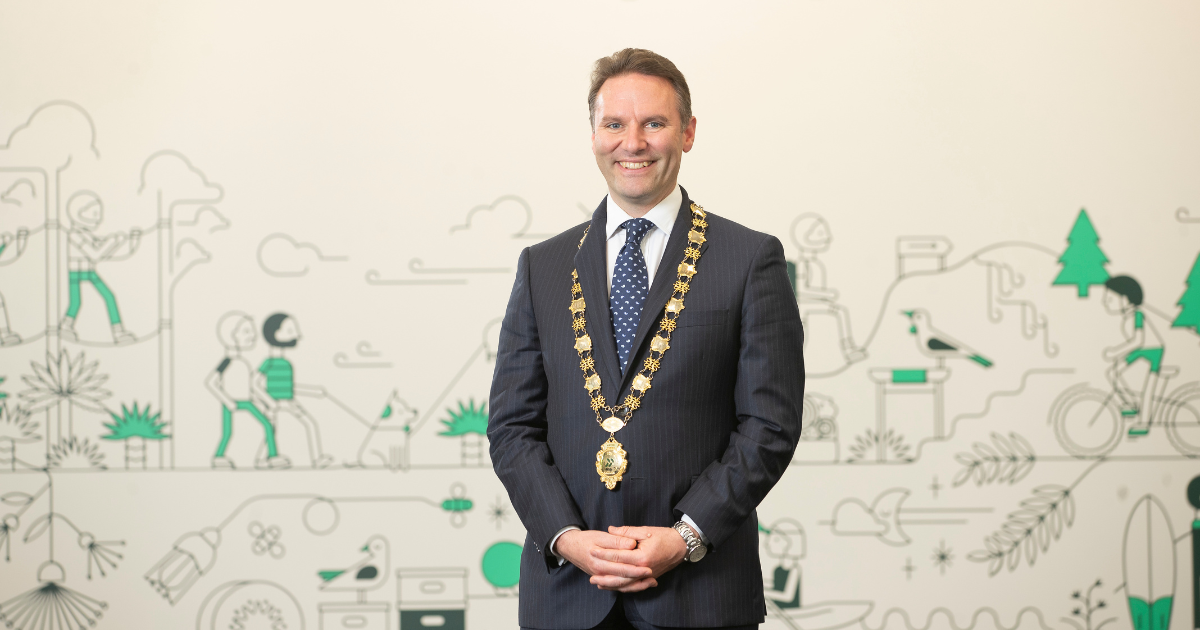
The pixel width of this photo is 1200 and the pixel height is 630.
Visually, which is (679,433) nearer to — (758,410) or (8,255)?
(758,410)

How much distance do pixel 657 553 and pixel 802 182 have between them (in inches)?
69.8

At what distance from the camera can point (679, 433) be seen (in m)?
1.61

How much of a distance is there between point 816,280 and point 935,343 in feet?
1.37

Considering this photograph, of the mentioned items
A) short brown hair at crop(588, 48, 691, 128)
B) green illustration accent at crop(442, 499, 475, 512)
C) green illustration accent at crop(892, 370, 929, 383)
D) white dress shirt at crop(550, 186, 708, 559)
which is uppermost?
short brown hair at crop(588, 48, 691, 128)

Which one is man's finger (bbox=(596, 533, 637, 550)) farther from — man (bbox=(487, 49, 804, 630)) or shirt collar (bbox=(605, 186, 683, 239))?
shirt collar (bbox=(605, 186, 683, 239))

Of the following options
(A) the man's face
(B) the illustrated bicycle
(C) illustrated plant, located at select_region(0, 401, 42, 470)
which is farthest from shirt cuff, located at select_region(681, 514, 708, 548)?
(C) illustrated plant, located at select_region(0, 401, 42, 470)

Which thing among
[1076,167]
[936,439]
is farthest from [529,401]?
[1076,167]

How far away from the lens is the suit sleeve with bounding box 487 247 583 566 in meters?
1.61

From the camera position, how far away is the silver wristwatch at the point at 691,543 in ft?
5.06

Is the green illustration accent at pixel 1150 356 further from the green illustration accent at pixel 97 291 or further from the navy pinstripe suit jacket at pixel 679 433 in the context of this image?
the green illustration accent at pixel 97 291

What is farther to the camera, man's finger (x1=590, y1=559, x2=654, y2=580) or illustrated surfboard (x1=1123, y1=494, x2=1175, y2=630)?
illustrated surfboard (x1=1123, y1=494, x2=1175, y2=630)

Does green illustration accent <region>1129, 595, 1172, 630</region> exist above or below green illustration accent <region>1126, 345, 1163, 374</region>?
below

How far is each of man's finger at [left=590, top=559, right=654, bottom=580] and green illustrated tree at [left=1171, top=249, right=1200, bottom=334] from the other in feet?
7.74

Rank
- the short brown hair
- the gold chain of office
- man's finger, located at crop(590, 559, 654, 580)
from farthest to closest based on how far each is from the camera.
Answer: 1. the short brown hair
2. the gold chain of office
3. man's finger, located at crop(590, 559, 654, 580)
